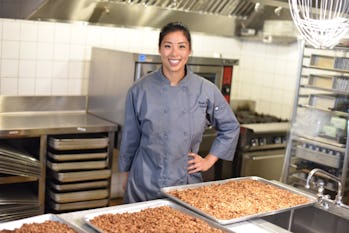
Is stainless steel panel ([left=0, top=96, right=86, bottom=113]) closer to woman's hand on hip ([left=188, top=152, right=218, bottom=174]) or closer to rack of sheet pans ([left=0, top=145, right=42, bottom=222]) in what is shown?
rack of sheet pans ([left=0, top=145, right=42, bottom=222])

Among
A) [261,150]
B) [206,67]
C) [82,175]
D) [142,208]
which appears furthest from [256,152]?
[142,208]

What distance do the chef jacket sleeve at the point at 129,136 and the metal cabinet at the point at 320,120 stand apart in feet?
5.98

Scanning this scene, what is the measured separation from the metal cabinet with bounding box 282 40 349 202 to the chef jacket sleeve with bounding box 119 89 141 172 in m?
1.82

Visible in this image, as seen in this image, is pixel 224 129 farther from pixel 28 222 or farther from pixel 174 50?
pixel 28 222

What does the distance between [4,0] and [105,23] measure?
86 cm

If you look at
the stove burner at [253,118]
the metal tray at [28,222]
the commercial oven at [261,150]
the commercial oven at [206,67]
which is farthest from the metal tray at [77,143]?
the metal tray at [28,222]

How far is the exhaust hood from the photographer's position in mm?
3713

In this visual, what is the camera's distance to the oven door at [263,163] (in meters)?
4.26

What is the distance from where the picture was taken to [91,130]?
360 centimetres

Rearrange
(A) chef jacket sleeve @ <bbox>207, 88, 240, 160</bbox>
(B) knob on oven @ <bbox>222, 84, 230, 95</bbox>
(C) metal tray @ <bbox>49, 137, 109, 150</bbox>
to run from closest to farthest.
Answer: (A) chef jacket sleeve @ <bbox>207, 88, 240, 160</bbox> → (C) metal tray @ <bbox>49, 137, 109, 150</bbox> → (B) knob on oven @ <bbox>222, 84, 230, 95</bbox>

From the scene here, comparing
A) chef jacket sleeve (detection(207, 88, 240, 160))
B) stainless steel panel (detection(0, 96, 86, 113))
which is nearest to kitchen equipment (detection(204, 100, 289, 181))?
stainless steel panel (detection(0, 96, 86, 113))

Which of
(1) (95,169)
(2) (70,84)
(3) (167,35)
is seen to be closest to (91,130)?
(1) (95,169)

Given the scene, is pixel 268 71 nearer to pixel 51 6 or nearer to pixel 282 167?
pixel 282 167

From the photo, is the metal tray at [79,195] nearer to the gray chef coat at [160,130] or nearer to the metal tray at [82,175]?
the metal tray at [82,175]
